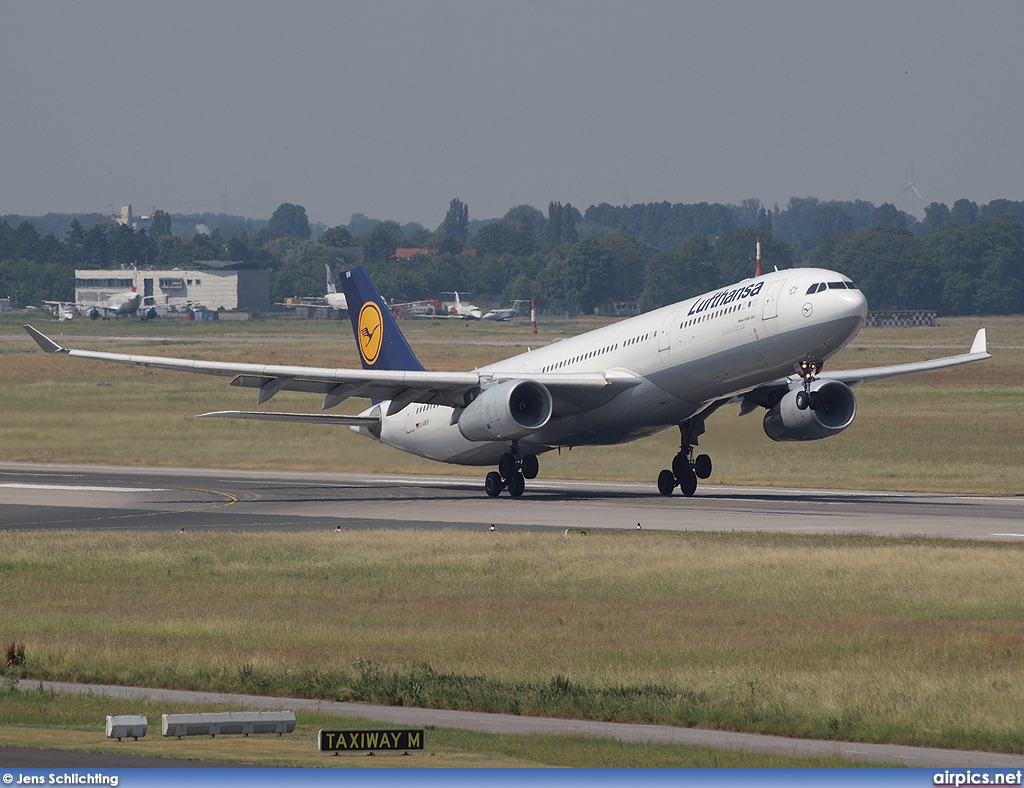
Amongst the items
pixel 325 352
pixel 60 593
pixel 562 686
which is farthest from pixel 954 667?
pixel 325 352

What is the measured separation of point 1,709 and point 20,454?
50649 millimetres

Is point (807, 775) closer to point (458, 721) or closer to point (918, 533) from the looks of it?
point (458, 721)

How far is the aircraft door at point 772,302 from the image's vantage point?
43.4 m

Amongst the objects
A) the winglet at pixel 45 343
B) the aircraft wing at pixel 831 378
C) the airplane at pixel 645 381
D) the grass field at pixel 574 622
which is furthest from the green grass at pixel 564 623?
the aircraft wing at pixel 831 378

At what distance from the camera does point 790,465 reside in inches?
2441

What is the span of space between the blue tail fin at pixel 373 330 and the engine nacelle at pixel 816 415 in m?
13.7

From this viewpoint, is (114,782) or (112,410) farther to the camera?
(112,410)

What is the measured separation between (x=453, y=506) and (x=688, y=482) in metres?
7.71

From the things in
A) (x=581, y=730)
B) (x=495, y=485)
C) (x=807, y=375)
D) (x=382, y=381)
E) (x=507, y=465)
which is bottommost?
(x=495, y=485)

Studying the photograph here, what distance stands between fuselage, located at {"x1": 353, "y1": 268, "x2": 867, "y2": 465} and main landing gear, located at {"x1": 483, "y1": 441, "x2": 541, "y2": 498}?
1.47ft

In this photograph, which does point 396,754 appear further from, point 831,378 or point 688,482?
point 688,482

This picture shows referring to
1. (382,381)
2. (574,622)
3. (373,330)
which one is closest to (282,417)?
(382,381)

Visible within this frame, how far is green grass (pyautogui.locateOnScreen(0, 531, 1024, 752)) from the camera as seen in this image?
2005cm

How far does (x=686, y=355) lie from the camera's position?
150 feet
